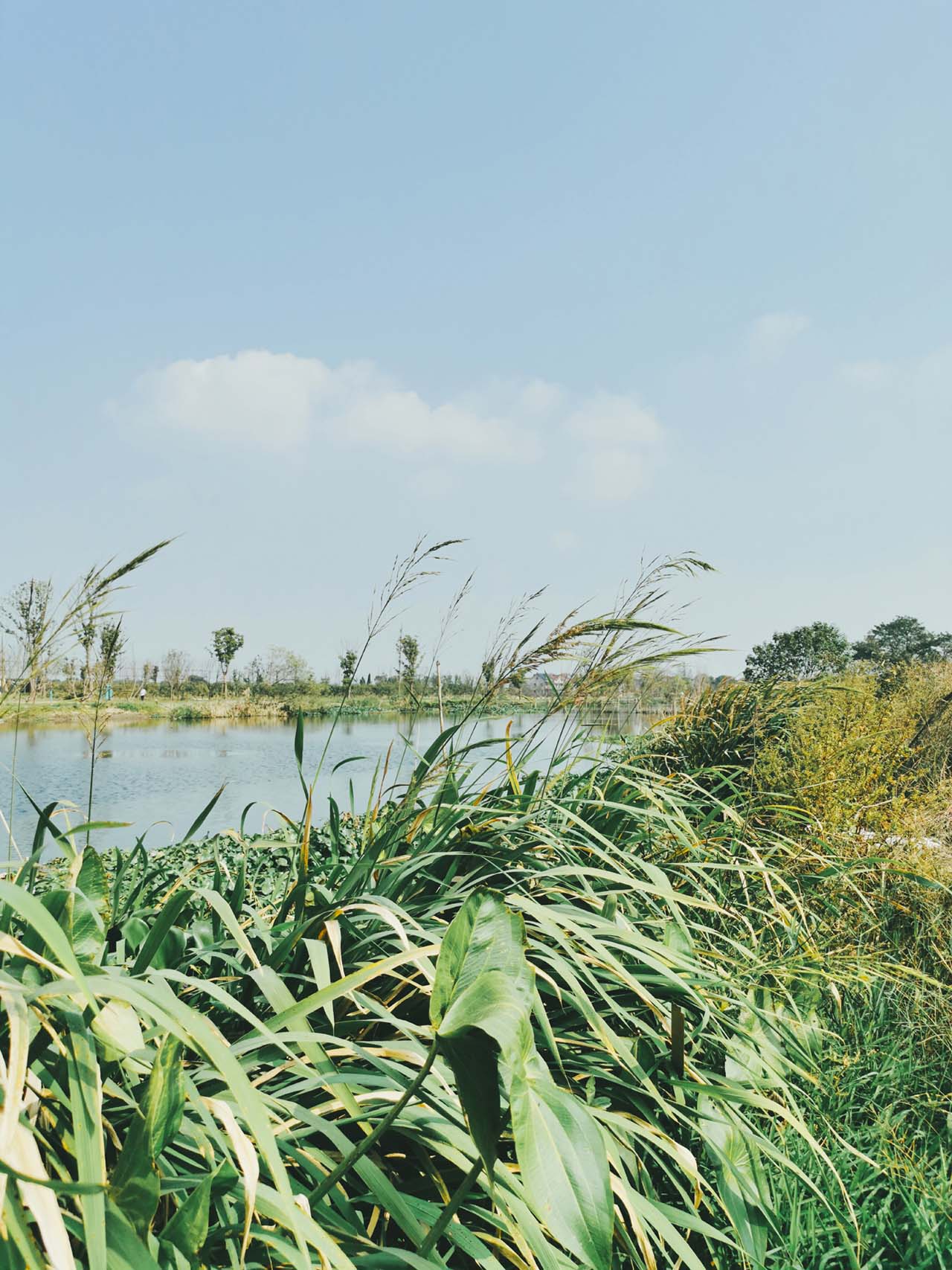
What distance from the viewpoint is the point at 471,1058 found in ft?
1.65

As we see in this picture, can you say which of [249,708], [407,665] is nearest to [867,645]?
[249,708]

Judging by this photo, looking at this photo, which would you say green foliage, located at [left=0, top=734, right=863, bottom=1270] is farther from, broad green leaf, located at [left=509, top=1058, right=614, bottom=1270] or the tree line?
the tree line

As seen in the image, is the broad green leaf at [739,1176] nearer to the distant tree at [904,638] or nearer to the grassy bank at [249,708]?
the grassy bank at [249,708]

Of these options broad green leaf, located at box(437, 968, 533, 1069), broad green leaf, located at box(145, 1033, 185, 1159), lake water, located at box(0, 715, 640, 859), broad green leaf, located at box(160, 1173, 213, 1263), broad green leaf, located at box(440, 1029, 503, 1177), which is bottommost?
lake water, located at box(0, 715, 640, 859)

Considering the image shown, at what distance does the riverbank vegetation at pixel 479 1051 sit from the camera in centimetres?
64

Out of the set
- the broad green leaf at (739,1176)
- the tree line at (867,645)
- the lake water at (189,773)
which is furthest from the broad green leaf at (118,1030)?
the tree line at (867,645)

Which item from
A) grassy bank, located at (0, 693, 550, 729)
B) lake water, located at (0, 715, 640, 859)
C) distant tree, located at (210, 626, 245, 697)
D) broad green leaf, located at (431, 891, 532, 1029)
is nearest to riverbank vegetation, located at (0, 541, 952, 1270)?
broad green leaf, located at (431, 891, 532, 1029)

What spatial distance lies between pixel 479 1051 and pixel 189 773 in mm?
14269

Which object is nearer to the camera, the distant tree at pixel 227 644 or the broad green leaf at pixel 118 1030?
the broad green leaf at pixel 118 1030

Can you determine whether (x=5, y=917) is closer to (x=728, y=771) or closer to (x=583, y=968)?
(x=583, y=968)

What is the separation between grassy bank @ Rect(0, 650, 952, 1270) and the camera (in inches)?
25.0

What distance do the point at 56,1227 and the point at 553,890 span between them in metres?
0.97

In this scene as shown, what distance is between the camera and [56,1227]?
59 centimetres

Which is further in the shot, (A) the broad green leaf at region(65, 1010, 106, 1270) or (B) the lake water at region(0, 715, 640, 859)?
(B) the lake water at region(0, 715, 640, 859)
